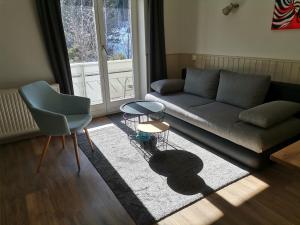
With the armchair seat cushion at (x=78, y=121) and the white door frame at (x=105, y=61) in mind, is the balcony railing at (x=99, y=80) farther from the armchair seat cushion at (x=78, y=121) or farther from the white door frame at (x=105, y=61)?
the armchair seat cushion at (x=78, y=121)

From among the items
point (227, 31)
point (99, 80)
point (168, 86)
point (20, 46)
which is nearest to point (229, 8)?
point (227, 31)

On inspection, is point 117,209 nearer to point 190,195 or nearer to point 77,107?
point 190,195

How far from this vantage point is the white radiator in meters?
2.72

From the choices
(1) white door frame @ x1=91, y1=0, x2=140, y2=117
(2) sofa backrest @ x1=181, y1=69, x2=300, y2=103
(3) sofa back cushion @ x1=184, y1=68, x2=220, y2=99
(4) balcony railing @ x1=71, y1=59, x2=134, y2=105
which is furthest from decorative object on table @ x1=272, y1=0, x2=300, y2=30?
(4) balcony railing @ x1=71, y1=59, x2=134, y2=105

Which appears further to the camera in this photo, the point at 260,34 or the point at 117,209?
the point at 260,34

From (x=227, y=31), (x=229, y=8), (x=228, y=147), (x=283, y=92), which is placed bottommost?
(x=228, y=147)

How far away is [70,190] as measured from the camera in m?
1.99

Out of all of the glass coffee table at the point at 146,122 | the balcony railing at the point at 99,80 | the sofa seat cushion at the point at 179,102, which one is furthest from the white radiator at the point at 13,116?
the sofa seat cushion at the point at 179,102

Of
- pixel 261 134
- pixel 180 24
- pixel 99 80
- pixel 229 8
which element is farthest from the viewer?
pixel 180 24

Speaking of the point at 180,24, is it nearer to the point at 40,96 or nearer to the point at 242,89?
the point at 242,89

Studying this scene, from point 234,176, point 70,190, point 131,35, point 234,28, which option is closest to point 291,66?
point 234,28

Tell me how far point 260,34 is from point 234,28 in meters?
0.40

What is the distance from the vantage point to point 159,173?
7.14 feet

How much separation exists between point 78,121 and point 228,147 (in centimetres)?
160
